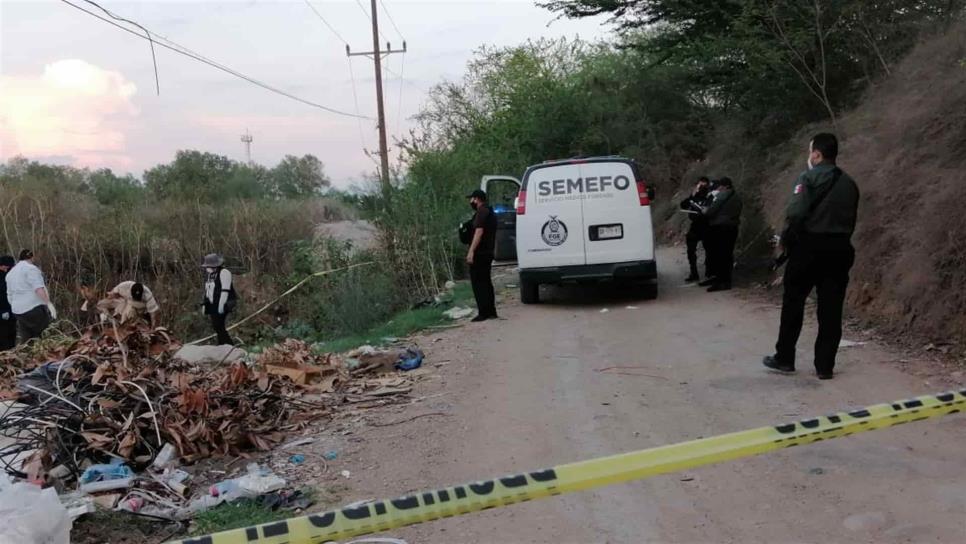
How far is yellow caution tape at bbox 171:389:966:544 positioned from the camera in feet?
8.82

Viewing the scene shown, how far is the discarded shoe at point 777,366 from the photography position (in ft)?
21.8

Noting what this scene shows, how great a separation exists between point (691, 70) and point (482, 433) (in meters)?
17.3

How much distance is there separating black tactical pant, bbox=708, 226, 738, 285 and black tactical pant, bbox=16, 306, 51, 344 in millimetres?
10042

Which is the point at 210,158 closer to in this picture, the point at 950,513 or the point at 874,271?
the point at 874,271

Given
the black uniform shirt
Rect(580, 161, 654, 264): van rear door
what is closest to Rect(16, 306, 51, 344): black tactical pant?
the black uniform shirt

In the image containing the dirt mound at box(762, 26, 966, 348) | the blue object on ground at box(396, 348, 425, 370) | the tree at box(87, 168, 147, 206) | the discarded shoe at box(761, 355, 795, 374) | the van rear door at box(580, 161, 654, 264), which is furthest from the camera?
the tree at box(87, 168, 147, 206)

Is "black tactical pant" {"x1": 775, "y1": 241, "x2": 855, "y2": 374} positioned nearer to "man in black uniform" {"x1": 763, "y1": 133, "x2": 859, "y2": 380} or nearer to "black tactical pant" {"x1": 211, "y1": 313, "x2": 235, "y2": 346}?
"man in black uniform" {"x1": 763, "y1": 133, "x2": 859, "y2": 380}

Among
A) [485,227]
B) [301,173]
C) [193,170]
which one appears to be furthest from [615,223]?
[301,173]

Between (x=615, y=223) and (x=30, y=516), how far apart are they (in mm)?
8725

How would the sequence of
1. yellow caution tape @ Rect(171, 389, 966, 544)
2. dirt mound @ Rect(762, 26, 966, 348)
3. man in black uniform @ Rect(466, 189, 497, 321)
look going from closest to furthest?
yellow caution tape @ Rect(171, 389, 966, 544) < dirt mound @ Rect(762, 26, 966, 348) < man in black uniform @ Rect(466, 189, 497, 321)

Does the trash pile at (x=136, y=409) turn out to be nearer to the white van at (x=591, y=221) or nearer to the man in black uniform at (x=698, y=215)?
the white van at (x=591, y=221)

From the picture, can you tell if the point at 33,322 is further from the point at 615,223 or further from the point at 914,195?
the point at 914,195

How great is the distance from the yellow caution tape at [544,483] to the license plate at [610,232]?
294 inches

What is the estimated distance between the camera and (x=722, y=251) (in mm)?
12031
